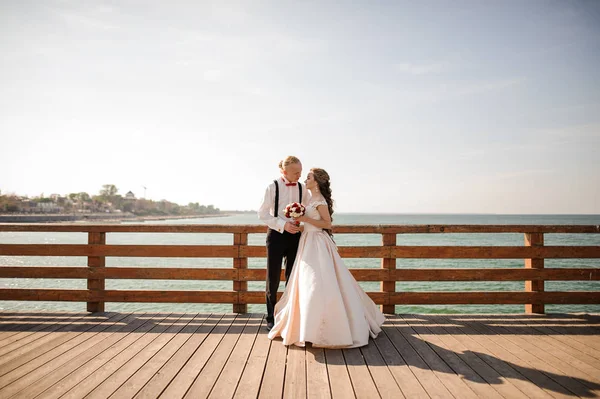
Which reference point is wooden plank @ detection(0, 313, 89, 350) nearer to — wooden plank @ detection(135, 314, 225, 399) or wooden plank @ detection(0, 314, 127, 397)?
wooden plank @ detection(0, 314, 127, 397)

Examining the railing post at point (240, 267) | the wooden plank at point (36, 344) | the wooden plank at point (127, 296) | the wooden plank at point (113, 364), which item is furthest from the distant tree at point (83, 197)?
the wooden plank at point (113, 364)

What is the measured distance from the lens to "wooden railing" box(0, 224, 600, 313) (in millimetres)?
4613

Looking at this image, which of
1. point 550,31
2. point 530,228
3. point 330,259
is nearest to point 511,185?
point 550,31

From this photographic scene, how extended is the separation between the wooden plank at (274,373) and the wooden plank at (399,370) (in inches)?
36.8

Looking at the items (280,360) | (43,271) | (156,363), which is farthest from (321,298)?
(43,271)

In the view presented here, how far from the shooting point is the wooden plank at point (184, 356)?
2.49 metres

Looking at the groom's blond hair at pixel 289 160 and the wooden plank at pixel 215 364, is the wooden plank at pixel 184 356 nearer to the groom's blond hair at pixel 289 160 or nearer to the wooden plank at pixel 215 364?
the wooden plank at pixel 215 364

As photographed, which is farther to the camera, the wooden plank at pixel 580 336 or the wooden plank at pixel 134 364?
the wooden plank at pixel 580 336

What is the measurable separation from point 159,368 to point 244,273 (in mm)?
1890

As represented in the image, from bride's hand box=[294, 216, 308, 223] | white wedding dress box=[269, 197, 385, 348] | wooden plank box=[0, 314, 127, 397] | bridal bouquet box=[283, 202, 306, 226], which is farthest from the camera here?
bride's hand box=[294, 216, 308, 223]

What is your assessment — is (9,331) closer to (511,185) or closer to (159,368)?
(159,368)

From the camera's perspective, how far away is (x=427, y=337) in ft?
12.1

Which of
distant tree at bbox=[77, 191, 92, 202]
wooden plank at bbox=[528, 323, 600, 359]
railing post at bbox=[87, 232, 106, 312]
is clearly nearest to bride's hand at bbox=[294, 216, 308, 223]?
railing post at bbox=[87, 232, 106, 312]

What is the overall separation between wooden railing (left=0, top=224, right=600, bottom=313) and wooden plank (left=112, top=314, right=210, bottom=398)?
0.71m
